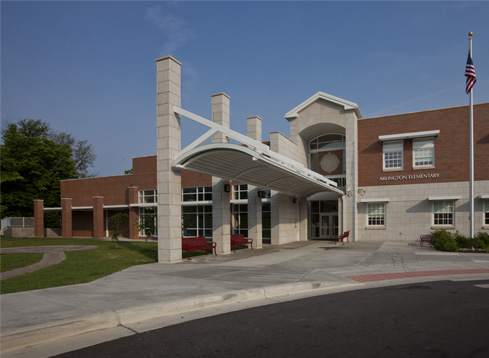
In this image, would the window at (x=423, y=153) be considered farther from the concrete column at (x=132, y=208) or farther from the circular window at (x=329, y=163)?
the concrete column at (x=132, y=208)

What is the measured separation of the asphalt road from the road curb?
81cm

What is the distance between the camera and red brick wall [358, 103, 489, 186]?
2488 centimetres

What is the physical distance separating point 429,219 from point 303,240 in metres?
9.42

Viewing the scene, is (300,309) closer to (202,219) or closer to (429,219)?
(429,219)

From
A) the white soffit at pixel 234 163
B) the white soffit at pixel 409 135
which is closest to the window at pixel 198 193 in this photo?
the white soffit at pixel 234 163

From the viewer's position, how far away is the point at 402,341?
5.69 metres

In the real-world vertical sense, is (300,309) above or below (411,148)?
below

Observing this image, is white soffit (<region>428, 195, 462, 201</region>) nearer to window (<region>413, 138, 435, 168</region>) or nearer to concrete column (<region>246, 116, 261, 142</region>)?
window (<region>413, 138, 435, 168</region>)

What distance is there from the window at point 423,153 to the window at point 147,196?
23419 millimetres

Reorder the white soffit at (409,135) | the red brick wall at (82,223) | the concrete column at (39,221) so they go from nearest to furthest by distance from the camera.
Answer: the white soffit at (409,135) < the concrete column at (39,221) < the red brick wall at (82,223)

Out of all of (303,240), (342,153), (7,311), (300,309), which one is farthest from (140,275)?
(342,153)

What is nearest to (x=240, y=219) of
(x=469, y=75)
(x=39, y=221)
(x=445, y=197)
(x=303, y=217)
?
(x=303, y=217)

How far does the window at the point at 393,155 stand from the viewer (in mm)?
27383

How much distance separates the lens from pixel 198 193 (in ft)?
114
